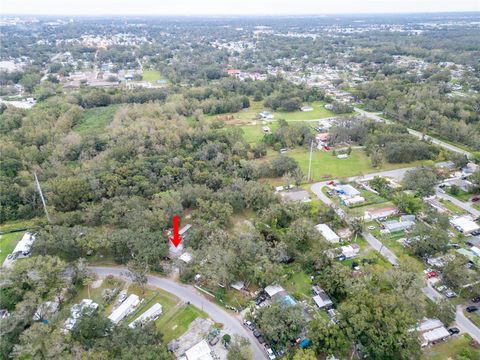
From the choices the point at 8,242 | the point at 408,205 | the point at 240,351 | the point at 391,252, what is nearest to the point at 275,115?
the point at 408,205

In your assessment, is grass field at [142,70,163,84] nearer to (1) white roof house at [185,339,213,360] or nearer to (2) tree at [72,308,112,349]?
(2) tree at [72,308,112,349]

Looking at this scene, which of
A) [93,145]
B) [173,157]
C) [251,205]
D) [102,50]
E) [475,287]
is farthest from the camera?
[102,50]

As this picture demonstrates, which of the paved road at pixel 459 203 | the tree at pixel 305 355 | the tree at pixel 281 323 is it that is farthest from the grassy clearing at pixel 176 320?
the paved road at pixel 459 203

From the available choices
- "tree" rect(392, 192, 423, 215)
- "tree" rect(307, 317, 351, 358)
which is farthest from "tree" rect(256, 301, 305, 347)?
"tree" rect(392, 192, 423, 215)

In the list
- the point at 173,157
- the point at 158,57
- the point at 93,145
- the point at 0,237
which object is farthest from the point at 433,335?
the point at 158,57

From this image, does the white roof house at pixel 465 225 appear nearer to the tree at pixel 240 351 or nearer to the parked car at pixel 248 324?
the parked car at pixel 248 324

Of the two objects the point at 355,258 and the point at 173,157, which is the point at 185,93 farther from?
the point at 355,258
